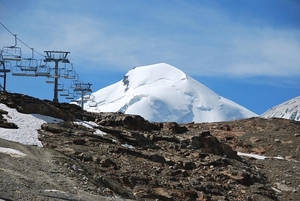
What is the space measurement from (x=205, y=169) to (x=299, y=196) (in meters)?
6.06

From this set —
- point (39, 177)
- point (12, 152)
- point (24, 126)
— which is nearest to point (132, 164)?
point (24, 126)

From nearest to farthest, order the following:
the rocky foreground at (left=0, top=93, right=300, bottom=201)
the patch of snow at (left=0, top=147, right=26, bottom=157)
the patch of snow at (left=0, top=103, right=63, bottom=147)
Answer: the rocky foreground at (left=0, top=93, right=300, bottom=201), the patch of snow at (left=0, top=147, right=26, bottom=157), the patch of snow at (left=0, top=103, right=63, bottom=147)

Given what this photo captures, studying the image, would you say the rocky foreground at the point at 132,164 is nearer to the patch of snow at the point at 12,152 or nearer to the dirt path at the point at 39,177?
the dirt path at the point at 39,177

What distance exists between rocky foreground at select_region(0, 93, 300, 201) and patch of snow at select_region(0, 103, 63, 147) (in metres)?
0.57

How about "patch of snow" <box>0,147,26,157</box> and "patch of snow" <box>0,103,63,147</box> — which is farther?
"patch of snow" <box>0,103,63,147</box>

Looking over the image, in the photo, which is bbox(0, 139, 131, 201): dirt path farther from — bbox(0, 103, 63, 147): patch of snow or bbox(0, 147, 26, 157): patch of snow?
bbox(0, 103, 63, 147): patch of snow

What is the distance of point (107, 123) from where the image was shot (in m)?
39.8

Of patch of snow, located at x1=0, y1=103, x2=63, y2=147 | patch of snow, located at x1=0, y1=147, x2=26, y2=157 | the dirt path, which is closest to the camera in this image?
the dirt path

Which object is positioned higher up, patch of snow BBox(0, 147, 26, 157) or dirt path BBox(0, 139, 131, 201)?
patch of snow BBox(0, 147, 26, 157)

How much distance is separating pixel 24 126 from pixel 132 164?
22.1 feet

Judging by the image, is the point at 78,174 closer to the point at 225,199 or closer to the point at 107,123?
the point at 225,199

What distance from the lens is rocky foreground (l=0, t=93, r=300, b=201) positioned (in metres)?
21.6

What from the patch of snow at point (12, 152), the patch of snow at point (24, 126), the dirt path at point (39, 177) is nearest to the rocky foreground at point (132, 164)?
the dirt path at point (39, 177)

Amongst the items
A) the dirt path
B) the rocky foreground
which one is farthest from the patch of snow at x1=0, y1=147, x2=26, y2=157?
the rocky foreground
